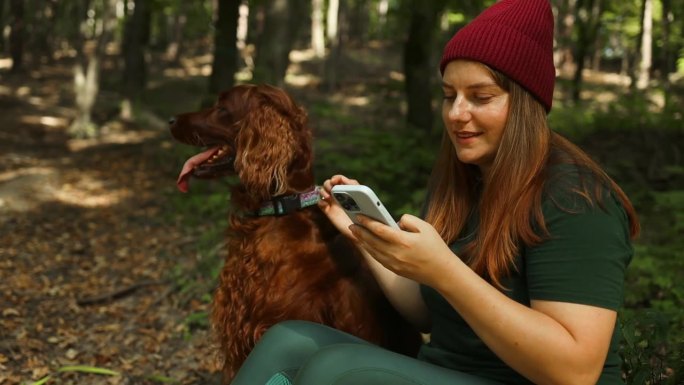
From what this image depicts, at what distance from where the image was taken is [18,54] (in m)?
21.7

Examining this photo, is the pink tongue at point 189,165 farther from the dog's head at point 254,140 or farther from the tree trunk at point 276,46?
the tree trunk at point 276,46

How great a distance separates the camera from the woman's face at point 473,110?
6.48 feet

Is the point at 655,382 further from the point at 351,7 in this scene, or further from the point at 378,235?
the point at 351,7

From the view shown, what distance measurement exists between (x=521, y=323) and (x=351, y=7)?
41.3 meters

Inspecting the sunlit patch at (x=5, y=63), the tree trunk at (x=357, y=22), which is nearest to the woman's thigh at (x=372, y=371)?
the sunlit patch at (x=5, y=63)

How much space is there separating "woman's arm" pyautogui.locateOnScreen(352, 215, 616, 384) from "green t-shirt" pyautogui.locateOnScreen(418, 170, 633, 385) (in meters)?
0.05

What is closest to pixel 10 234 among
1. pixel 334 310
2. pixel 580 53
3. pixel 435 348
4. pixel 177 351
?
pixel 177 351

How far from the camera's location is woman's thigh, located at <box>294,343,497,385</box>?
1869 mm

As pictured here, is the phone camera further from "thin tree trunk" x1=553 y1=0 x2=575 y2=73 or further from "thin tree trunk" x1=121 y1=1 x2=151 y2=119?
"thin tree trunk" x1=553 y1=0 x2=575 y2=73

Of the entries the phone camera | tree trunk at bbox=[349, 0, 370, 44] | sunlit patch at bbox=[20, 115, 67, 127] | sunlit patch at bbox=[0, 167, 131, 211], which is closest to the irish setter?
the phone camera

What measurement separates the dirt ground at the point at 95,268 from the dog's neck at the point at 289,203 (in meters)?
1.06

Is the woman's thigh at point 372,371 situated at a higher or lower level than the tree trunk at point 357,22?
lower

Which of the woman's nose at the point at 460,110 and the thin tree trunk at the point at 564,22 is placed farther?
the thin tree trunk at the point at 564,22

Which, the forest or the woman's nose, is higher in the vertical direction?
the woman's nose
